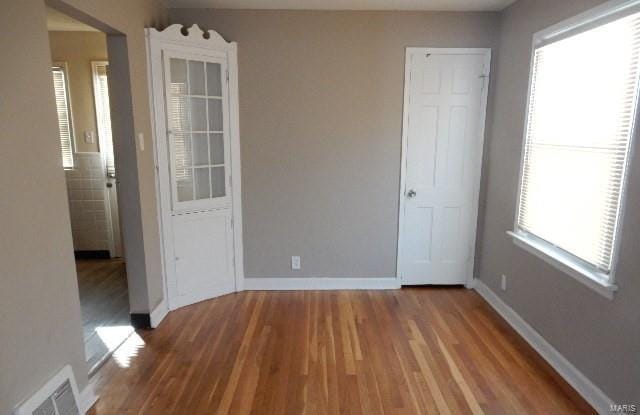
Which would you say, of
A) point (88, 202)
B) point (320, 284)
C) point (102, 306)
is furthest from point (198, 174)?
point (88, 202)

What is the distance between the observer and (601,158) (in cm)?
216

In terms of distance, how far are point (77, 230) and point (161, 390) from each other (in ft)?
10.2

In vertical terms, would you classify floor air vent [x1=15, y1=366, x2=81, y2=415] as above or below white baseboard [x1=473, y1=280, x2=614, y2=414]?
above

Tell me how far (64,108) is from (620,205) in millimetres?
5163

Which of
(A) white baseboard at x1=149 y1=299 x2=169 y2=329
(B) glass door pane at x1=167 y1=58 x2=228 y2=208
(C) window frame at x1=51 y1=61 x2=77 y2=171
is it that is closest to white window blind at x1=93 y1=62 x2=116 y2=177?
(C) window frame at x1=51 y1=61 x2=77 y2=171

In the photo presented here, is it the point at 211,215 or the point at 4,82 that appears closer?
the point at 4,82

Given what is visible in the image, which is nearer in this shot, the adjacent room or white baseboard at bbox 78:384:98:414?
the adjacent room

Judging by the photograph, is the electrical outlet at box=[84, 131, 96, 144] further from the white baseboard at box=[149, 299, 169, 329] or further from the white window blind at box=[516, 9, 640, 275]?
the white window blind at box=[516, 9, 640, 275]

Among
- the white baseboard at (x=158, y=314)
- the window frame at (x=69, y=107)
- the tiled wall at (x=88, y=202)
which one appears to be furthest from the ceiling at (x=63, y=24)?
the white baseboard at (x=158, y=314)

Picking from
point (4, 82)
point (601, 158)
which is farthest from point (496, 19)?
point (4, 82)

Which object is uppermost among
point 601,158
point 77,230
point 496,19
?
point 496,19

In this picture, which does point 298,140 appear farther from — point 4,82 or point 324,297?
point 4,82

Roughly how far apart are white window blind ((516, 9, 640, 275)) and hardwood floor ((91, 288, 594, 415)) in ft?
2.88

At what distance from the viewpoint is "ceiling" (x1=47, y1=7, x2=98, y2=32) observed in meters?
3.47
